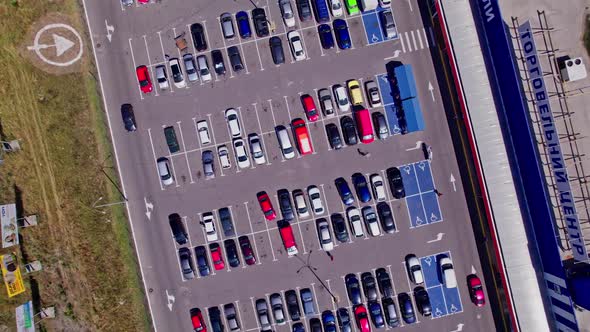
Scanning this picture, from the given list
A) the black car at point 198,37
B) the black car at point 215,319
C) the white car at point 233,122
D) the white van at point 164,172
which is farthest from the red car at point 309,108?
the black car at point 215,319

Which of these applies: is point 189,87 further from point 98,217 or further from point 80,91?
point 98,217

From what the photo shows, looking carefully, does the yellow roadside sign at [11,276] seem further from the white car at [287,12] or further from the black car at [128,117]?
the white car at [287,12]

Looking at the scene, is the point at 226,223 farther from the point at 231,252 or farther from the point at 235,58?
the point at 235,58

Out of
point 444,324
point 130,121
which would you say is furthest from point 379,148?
point 130,121

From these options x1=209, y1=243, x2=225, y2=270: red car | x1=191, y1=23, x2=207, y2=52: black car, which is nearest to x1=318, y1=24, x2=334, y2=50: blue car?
x1=191, y1=23, x2=207, y2=52: black car

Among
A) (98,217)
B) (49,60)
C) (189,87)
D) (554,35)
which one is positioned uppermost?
Result: (49,60)

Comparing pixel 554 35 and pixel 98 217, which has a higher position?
pixel 554 35
